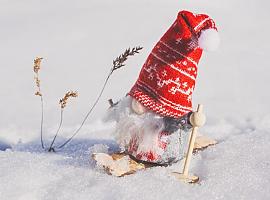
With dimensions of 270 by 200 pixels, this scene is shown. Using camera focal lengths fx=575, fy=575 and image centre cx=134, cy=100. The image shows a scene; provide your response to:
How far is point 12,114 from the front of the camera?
366 cm

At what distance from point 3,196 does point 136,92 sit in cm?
79

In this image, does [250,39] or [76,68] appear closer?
[76,68]

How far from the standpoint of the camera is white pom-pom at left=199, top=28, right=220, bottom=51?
8.37ft

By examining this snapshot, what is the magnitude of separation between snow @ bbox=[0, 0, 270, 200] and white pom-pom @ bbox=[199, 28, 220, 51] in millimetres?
587

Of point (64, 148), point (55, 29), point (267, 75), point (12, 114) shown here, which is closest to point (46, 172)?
point (64, 148)

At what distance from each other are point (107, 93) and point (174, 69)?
4.79 feet

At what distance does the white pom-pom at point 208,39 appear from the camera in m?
2.55

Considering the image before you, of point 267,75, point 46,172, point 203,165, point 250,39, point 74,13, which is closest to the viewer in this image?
point 46,172

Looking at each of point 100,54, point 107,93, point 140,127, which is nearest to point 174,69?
point 140,127

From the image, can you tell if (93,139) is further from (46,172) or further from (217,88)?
(217,88)

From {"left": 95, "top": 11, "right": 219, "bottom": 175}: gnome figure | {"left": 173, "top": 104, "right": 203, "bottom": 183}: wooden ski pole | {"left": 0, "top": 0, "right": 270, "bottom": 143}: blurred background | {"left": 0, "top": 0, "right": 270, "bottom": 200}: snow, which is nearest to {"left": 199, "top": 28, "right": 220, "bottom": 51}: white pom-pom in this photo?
{"left": 95, "top": 11, "right": 219, "bottom": 175}: gnome figure

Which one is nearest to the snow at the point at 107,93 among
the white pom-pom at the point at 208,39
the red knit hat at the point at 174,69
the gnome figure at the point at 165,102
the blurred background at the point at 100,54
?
the blurred background at the point at 100,54

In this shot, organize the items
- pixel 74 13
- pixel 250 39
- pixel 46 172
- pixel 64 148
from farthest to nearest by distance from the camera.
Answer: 1. pixel 74 13
2. pixel 250 39
3. pixel 64 148
4. pixel 46 172

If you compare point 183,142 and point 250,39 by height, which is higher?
point 250,39
